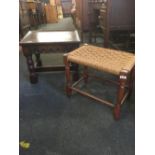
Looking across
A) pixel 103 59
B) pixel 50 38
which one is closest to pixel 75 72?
pixel 50 38

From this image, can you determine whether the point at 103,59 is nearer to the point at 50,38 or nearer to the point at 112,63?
the point at 112,63

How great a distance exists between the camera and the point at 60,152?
1169mm

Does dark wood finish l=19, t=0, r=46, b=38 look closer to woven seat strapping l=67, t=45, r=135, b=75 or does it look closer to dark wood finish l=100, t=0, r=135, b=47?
dark wood finish l=100, t=0, r=135, b=47

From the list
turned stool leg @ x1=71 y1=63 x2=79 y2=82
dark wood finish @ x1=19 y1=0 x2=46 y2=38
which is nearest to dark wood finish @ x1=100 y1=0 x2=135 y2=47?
turned stool leg @ x1=71 y1=63 x2=79 y2=82

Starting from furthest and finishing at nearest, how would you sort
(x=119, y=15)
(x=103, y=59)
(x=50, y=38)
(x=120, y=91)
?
(x=119, y=15) → (x=50, y=38) → (x=103, y=59) → (x=120, y=91)

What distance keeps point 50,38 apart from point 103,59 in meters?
0.77

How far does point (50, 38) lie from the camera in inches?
73.9

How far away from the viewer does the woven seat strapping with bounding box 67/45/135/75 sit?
50.0 inches

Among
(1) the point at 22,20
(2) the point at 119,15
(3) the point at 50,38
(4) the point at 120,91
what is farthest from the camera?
(1) the point at 22,20

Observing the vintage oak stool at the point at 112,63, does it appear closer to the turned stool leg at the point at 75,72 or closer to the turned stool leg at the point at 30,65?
the turned stool leg at the point at 75,72

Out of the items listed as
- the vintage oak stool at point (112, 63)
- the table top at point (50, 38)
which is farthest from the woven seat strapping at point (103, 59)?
the table top at point (50, 38)

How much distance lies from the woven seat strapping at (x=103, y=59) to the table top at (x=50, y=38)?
26 centimetres

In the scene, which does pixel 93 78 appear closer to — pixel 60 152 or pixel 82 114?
pixel 82 114

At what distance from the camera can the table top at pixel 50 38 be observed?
174 centimetres
